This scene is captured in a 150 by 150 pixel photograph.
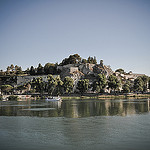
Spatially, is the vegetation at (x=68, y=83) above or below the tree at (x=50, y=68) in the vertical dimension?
below

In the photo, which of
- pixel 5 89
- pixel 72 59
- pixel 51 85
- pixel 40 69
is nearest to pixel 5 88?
pixel 5 89

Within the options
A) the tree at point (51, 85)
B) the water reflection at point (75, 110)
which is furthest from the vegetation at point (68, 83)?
the water reflection at point (75, 110)

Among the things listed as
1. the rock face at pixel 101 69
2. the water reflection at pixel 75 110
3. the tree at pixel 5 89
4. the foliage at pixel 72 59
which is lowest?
the water reflection at pixel 75 110

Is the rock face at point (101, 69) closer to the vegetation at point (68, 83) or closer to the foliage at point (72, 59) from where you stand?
the vegetation at point (68, 83)

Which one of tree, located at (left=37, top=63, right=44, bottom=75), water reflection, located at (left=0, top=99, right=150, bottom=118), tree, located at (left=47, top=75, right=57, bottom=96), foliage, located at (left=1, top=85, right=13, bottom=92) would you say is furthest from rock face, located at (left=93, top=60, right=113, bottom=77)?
water reflection, located at (left=0, top=99, right=150, bottom=118)

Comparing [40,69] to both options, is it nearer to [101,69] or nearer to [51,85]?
[101,69]

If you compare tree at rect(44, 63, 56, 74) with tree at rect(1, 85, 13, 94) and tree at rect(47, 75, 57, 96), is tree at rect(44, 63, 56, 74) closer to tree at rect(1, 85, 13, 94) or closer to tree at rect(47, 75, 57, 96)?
tree at rect(1, 85, 13, 94)

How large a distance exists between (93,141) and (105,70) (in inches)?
4605

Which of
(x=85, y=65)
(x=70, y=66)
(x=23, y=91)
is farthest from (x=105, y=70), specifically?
(x=23, y=91)

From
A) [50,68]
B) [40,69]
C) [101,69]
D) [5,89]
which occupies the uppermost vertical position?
[50,68]

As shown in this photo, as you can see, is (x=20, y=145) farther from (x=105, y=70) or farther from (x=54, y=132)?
(x=105, y=70)

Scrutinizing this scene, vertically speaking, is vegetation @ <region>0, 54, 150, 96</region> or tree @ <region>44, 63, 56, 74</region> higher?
tree @ <region>44, 63, 56, 74</region>

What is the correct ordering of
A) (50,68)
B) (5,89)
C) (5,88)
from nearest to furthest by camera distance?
(5,88) < (5,89) < (50,68)

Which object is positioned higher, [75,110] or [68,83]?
[68,83]
